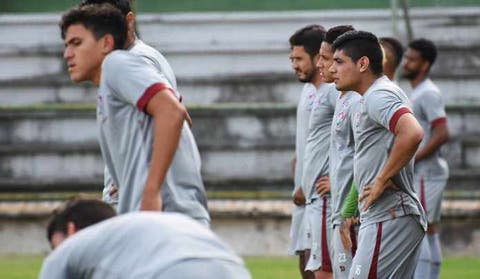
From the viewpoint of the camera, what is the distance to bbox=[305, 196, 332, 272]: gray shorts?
1120cm

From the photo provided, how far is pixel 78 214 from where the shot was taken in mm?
6418

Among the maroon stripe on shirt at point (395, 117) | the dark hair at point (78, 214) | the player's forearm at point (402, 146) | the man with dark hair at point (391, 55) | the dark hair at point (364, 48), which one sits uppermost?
the dark hair at point (78, 214)

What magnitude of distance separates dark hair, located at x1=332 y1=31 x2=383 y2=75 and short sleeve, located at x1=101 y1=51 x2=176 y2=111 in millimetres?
2441

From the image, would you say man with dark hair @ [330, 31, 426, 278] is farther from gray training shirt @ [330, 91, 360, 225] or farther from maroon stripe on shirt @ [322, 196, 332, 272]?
maroon stripe on shirt @ [322, 196, 332, 272]

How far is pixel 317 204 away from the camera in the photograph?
11.4 meters

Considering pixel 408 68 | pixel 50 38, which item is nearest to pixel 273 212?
pixel 408 68

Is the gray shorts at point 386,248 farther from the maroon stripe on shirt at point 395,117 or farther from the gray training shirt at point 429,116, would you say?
the gray training shirt at point 429,116

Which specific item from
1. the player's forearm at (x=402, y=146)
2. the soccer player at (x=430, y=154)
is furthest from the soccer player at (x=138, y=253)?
the soccer player at (x=430, y=154)

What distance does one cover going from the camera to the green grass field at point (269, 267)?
49.2ft

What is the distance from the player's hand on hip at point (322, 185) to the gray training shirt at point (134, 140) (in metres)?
3.53

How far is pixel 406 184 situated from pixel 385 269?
1.73ft

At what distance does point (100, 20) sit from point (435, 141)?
6.93 metres

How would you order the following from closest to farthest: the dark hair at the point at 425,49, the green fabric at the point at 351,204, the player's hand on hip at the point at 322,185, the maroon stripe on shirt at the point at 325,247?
1. the green fabric at the point at 351,204
2. the maroon stripe on shirt at the point at 325,247
3. the player's hand on hip at the point at 322,185
4. the dark hair at the point at 425,49

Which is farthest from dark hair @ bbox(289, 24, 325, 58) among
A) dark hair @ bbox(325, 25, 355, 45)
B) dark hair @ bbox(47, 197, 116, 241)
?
dark hair @ bbox(47, 197, 116, 241)
